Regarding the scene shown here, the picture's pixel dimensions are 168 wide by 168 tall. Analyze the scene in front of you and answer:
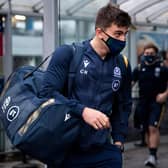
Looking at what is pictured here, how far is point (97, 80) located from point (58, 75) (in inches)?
9.5

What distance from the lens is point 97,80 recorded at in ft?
9.69

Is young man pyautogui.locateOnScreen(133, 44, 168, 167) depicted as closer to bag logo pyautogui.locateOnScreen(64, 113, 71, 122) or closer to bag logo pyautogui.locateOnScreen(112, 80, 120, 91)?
bag logo pyautogui.locateOnScreen(112, 80, 120, 91)

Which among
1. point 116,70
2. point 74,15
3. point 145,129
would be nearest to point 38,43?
point 74,15

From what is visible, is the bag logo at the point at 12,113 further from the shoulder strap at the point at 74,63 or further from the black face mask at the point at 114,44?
the black face mask at the point at 114,44

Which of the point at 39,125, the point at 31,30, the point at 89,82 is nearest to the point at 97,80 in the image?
the point at 89,82

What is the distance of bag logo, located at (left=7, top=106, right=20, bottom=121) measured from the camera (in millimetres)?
2757

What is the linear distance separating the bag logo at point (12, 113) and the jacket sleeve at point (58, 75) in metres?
0.16

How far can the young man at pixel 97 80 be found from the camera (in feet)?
9.38

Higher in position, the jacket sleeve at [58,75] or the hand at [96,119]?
the jacket sleeve at [58,75]

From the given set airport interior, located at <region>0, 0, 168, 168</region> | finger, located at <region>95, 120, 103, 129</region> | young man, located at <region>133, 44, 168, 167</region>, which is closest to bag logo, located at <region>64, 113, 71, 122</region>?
finger, located at <region>95, 120, 103, 129</region>

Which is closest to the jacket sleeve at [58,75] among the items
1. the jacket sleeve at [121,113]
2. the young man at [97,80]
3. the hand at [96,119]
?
the young man at [97,80]

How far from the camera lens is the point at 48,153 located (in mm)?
2713

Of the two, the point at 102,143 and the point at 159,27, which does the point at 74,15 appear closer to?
the point at 159,27

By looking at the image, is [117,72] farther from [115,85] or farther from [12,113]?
[12,113]
